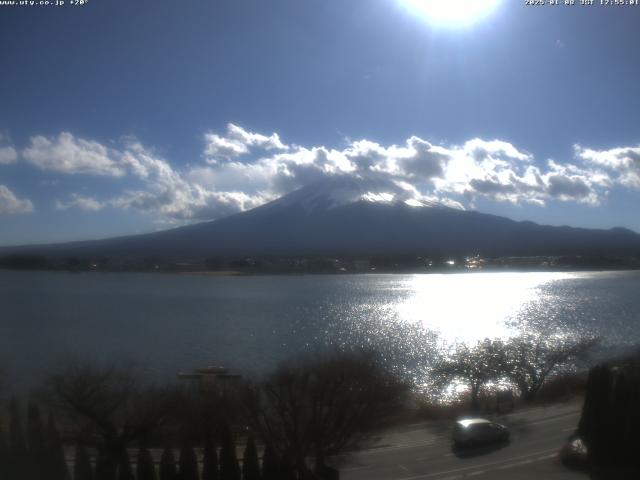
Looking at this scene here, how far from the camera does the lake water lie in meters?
11.6

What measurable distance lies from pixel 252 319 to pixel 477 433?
12.6 metres

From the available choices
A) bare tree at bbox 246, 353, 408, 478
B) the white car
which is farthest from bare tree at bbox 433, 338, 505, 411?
bare tree at bbox 246, 353, 408, 478

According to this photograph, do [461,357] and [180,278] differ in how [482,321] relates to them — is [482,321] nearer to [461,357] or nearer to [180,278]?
[461,357]

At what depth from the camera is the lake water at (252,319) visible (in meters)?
11.6

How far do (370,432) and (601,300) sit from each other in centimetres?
1966

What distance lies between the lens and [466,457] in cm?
516

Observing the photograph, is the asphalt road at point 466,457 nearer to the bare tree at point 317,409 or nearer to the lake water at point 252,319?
the bare tree at point 317,409

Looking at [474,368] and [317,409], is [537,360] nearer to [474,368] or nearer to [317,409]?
[474,368]

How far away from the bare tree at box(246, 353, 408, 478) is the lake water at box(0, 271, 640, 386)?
383 centimetres

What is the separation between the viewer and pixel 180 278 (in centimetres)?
3788

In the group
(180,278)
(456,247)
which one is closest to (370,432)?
(180,278)

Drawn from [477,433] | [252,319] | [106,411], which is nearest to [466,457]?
[477,433]

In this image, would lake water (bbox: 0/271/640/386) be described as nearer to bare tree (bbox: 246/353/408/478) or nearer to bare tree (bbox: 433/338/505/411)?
bare tree (bbox: 433/338/505/411)

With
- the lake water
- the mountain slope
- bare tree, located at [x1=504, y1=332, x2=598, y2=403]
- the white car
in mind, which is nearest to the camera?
the white car
